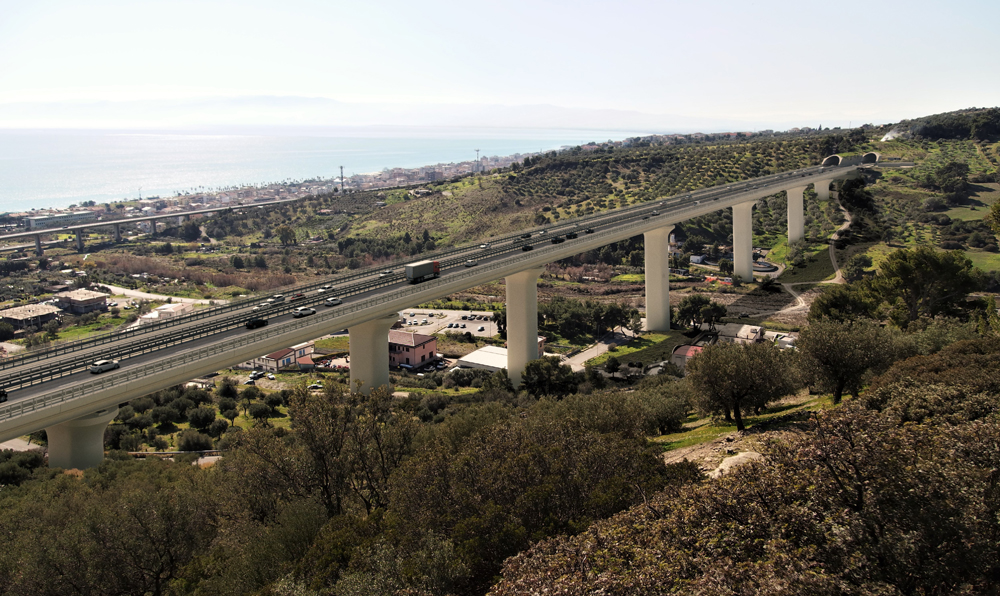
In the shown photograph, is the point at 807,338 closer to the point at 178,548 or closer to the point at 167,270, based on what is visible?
the point at 178,548

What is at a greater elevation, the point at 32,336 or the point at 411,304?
the point at 411,304

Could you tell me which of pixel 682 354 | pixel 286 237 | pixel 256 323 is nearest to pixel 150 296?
pixel 286 237

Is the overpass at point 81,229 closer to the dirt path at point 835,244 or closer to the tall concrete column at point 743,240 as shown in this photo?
the tall concrete column at point 743,240

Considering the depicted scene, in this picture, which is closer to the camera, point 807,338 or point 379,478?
point 379,478

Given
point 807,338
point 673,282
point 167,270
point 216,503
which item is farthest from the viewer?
point 167,270

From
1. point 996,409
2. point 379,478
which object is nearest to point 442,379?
point 379,478

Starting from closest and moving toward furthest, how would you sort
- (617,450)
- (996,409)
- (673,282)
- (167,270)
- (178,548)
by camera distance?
(996,409) → (617,450) → (178,548) → (673,282) → (167,270)

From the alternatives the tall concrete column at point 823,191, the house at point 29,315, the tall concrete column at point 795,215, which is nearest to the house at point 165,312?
the house at point 29,315

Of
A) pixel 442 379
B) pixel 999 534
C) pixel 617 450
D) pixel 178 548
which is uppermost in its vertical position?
pixel 999 534
